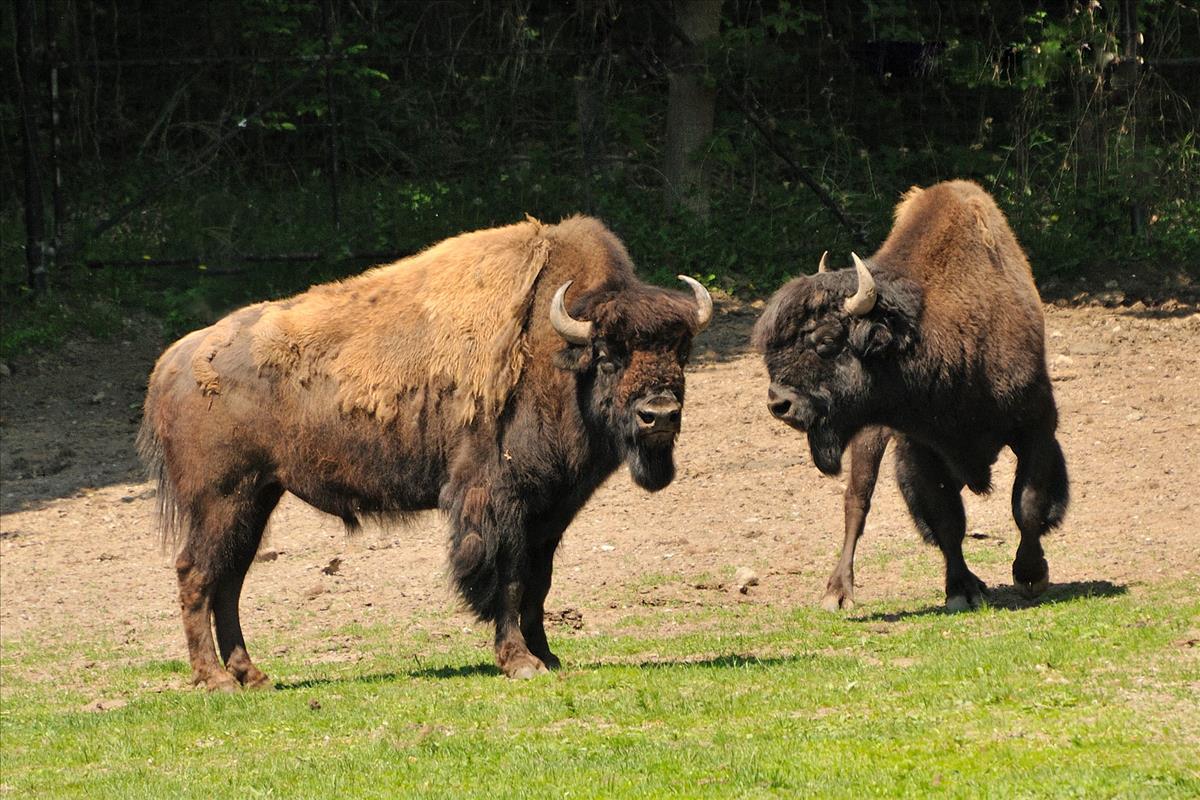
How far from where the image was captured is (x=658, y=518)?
13.1 metres

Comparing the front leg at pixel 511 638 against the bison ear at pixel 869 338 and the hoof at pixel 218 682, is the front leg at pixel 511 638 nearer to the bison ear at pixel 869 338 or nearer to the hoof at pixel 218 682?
the hoof at pixel 218 682

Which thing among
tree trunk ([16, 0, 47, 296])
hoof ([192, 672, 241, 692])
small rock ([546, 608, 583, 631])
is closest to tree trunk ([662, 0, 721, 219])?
tree trunk ([16, 0, 47, 296])

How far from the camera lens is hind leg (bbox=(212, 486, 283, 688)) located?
9.23 m

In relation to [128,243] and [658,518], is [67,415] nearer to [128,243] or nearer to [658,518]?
[128,243]

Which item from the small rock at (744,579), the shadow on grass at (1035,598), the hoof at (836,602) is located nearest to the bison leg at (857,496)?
the hoof at (836,602)

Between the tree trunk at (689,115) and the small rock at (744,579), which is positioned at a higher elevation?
the tree trunk at (689,115)

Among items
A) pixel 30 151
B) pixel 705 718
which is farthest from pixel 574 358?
pixel 30 151

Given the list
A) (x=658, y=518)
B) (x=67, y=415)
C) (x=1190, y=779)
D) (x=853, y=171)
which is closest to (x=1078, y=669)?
(x=1190, y=779)

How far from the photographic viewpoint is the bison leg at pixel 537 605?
8.80m

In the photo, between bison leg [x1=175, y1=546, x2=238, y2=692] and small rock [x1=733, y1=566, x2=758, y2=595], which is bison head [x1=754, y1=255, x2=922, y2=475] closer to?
small rock [x1=733, y1=566, x2=758, y2=595]

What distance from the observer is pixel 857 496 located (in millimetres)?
10695

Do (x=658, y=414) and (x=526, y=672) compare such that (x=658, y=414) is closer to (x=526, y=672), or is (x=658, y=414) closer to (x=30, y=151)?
(x=526, y=672)

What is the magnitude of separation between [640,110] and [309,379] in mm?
11462

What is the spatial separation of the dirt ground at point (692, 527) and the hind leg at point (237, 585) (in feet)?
4.81
